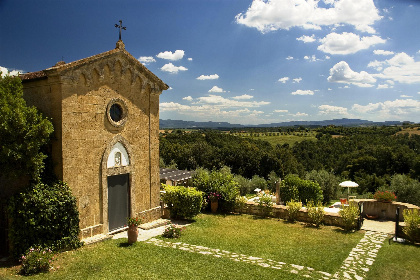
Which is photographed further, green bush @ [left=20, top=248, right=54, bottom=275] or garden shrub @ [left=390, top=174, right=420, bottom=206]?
garden shrub @ [left=390, top=174, right=420, bottom=206]

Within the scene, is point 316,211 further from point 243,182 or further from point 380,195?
point 243,182

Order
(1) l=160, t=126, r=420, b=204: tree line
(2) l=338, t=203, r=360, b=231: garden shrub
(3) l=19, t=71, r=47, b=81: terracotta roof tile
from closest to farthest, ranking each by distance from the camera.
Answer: (3) l=19, t=71, r=47, b=81: terracotta roof tile, (2) l=338, t=203, r=360, b=231: garden shrub, (1) l=160, t=126, r=420, b=204: tree line

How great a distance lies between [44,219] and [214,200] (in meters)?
9.12

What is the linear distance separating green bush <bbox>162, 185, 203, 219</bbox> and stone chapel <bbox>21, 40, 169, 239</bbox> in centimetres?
64

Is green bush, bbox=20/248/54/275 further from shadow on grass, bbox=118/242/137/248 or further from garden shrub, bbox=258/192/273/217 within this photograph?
garden shrub, bbox=258/192/273/217

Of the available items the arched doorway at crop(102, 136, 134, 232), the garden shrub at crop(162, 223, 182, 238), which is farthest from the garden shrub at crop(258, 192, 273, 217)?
the arched doorway at crop(102, 136, 134, 232)

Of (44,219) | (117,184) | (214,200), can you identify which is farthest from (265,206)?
(44,219)

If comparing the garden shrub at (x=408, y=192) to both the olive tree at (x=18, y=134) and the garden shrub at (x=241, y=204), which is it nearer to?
the garden shrub at (x=241, y=204)

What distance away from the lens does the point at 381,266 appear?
909cm

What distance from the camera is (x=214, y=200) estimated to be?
1645cm

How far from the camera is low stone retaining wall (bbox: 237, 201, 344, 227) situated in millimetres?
13922

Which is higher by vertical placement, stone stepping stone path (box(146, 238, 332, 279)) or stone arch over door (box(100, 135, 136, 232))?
stone arch over door (box(100, 135, 136, 232))

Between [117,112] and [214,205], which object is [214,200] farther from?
[117,112]

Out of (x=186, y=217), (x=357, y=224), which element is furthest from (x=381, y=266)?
(x=186, y=217)
